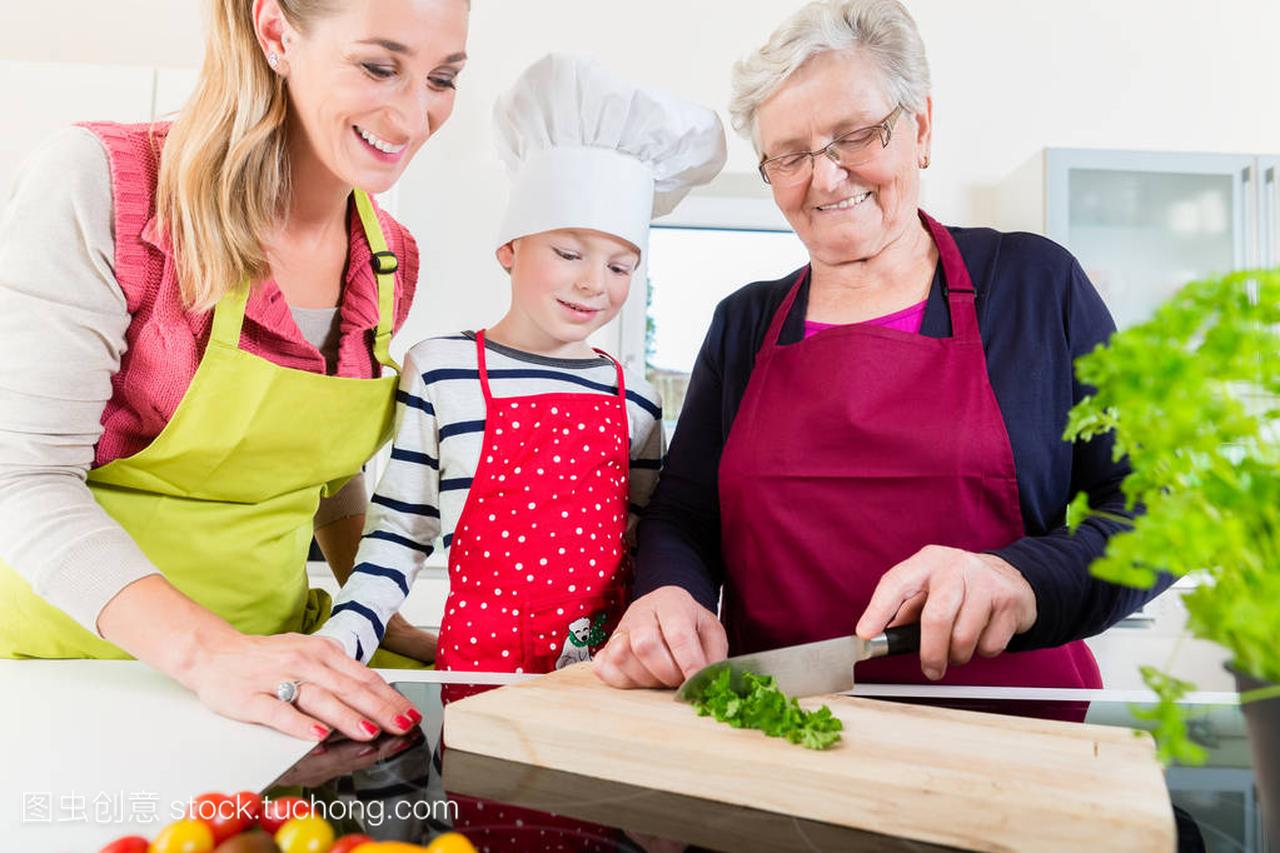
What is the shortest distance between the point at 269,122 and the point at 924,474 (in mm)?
772

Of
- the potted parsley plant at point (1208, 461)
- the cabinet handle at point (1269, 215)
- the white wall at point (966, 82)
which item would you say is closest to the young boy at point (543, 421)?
the potted parsley plant at point (1208, 461)

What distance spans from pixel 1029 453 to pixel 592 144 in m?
0.62

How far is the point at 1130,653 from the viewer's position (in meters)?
2.51

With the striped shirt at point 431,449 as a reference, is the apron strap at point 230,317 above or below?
above

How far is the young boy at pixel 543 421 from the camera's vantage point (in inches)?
42.9

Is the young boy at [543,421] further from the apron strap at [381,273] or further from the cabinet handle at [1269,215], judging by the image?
the cabinet handle at [1269,215]

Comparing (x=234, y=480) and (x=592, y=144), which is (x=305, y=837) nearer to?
(x=234, y=480)

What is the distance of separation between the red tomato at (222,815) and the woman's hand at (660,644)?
35cm

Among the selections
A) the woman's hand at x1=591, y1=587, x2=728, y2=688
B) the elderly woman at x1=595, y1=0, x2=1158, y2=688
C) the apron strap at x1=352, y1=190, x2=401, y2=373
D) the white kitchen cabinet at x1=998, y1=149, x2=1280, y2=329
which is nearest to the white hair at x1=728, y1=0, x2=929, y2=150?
the elderly woman at x1=595, y1=0, x2=1158, y2=688

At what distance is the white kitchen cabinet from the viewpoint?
2734 millimetres

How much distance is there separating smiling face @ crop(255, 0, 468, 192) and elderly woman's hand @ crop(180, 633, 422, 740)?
1.61 ft

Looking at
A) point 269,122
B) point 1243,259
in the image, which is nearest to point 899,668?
point 269,122

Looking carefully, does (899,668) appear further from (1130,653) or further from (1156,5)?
(1156,5)

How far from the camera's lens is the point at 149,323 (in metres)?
A: 0.97
